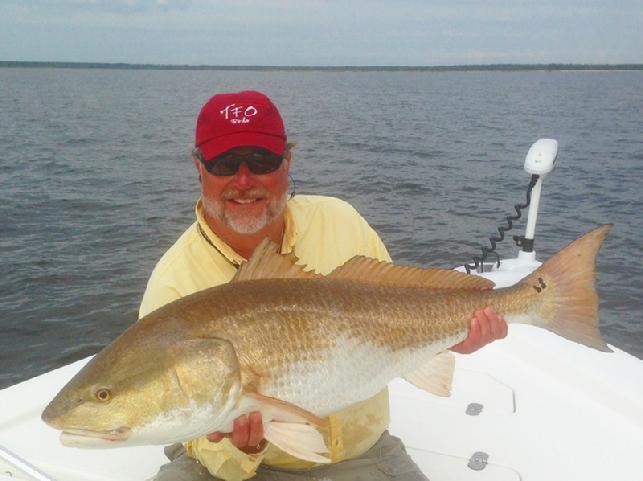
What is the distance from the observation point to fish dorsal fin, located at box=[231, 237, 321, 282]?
2.83 metres

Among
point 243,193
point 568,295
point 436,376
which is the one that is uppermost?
point 243,193

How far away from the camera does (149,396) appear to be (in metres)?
2.40

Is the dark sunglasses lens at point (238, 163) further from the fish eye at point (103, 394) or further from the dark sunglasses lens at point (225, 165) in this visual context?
the fish eye at point (103, 394)

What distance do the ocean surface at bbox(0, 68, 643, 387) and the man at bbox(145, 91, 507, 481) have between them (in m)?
6.91

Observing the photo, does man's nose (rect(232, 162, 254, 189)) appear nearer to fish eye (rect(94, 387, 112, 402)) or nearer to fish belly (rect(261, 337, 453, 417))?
fish belly (rect(261, 337, 453, 417))

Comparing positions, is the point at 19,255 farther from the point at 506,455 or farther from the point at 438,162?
the point at 438,162

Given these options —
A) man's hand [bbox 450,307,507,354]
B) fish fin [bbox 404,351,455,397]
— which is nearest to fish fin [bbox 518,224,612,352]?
man's hand [bbox 450,307,507,354]

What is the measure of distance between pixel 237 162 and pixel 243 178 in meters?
0.09

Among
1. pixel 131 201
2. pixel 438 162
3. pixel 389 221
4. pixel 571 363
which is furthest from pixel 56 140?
Result: pixel 571 363

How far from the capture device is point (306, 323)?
2695mm

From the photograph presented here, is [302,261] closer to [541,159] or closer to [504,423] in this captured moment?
[504,423]

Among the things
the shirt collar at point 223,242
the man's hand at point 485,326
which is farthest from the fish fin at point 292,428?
the shirt collar at point 223,242

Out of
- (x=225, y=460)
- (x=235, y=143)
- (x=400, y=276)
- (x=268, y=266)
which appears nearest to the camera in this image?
(x=268, y=266)

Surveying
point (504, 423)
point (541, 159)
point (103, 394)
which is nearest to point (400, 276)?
point (103, 394)
